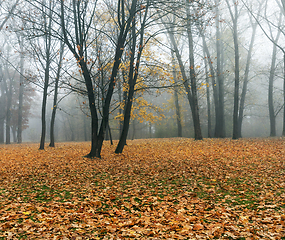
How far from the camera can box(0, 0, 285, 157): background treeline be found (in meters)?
8.58

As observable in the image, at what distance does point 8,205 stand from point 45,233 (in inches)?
61.6

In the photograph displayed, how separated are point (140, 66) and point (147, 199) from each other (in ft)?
32.7

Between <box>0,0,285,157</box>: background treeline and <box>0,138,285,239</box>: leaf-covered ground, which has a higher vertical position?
<box>0,0,285,157</box>: background treeline

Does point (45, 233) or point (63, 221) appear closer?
point (45, 233)

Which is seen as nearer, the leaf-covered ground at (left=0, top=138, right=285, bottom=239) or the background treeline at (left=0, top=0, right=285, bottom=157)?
the leaf-covered ground at (left=0, top=138, right=285, bottom=239)

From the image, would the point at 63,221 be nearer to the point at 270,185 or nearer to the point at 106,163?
the point at 106,163

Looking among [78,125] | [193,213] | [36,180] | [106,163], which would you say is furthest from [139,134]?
[193,213]

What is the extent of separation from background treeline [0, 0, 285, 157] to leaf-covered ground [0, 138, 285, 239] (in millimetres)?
2992

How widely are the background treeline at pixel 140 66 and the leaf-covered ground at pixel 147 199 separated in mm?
2992

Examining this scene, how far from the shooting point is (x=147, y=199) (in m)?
4.46

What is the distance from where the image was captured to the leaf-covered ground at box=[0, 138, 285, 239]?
317 centimetres

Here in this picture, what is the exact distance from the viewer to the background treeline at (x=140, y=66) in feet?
28.1

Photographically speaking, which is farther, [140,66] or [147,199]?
[140,66]

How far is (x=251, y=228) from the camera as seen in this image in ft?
10.4
